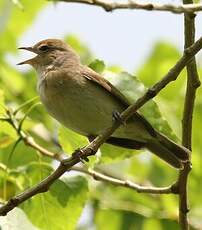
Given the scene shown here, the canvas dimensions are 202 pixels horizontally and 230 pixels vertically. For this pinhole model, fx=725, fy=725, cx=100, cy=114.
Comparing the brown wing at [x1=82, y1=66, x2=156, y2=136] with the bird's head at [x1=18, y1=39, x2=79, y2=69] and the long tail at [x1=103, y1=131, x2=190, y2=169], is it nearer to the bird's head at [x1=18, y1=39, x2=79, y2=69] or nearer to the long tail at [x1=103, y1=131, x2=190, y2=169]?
the long tail at [x1=103, y1=131, x2=190, y2=169]

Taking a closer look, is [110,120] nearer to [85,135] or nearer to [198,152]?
[85,135]

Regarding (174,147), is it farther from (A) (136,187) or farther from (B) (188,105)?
(B) (188,105)

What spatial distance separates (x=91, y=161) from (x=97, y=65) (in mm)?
642

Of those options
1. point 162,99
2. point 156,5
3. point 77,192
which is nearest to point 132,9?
point 156,5

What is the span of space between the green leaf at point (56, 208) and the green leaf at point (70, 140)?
0.72ft

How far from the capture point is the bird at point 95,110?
16.3 ft

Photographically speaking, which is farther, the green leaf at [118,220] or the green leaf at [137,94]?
the green leaf at [118,220]

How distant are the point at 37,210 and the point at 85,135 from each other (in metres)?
0.86

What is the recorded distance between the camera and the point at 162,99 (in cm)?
621

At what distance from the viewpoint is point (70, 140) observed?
4582mm

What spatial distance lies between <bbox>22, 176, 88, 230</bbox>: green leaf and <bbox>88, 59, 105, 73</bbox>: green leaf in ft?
2.47

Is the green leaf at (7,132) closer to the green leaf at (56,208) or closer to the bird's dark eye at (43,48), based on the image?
the green leaf at (56,208)

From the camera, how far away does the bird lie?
497cm

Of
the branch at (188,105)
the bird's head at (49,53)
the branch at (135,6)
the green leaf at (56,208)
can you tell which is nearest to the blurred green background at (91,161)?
the green leaf at (56,208)
